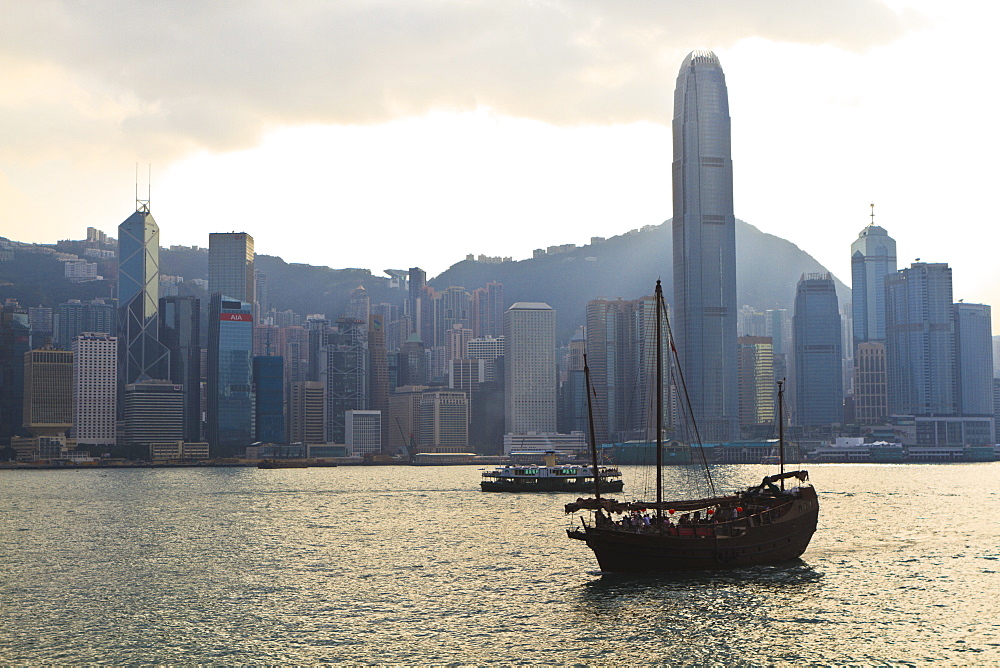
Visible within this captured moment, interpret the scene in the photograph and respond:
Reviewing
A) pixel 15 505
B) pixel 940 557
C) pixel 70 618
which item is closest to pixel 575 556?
pixel 940 557

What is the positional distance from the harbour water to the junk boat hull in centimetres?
115

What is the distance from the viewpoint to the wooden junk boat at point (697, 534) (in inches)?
2940

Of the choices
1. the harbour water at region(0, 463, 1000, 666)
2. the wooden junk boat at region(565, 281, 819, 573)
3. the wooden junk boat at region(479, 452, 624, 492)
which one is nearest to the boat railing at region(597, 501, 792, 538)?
the wooden junk boat at region(565, 281, 819, 573)

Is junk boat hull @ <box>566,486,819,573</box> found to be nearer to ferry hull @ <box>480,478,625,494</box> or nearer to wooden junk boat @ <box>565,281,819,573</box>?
wooden junk boat @ <box>565,281,819,573</box>

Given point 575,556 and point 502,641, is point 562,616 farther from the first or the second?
point 575,556

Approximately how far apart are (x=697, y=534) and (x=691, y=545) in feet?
4.91

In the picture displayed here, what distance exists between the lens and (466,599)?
68.8 m

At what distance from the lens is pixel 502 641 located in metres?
57.1

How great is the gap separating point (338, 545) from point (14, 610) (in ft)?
114

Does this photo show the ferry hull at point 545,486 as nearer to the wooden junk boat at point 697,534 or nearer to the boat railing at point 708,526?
the wooden junk boat at point 697,534

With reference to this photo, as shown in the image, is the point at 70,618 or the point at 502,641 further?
the point at 70,618

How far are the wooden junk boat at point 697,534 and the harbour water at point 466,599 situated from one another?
1298mm

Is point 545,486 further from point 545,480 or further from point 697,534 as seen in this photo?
point 697,534

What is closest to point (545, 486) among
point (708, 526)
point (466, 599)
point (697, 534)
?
point (708, 526)
